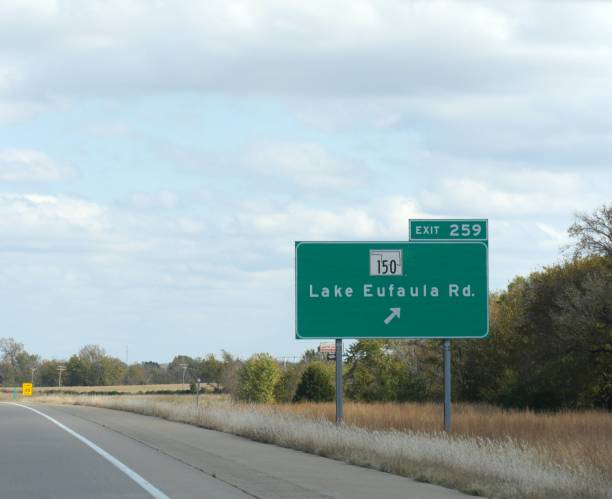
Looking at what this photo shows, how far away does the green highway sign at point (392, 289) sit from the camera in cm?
3019

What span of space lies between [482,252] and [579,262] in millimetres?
21742

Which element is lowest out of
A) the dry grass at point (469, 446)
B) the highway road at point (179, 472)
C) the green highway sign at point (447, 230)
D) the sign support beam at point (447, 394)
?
the highway road at point (179, 472)

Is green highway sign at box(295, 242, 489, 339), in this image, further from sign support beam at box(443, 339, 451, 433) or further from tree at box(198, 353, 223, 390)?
tree at box(198, 353, 223, 390)

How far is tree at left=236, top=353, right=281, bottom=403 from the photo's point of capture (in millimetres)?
92125

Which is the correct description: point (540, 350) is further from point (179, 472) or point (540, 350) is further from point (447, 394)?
point (179, 472)

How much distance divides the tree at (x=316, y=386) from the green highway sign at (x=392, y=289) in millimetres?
45162

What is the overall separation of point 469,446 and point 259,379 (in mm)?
71192

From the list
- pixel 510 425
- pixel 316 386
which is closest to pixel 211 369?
pixel 316 386

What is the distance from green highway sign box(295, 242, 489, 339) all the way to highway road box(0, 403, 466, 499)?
14.0ft

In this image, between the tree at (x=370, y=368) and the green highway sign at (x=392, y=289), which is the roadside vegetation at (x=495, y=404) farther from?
the green highway sign at (x=392, y=289)

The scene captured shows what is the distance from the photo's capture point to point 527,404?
1964 inches

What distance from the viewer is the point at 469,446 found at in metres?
22.3

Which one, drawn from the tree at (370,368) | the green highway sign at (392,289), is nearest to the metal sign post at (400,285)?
the green highway sign at (392,289)

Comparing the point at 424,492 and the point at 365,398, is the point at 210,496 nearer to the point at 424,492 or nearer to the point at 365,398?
the point at 424,492
